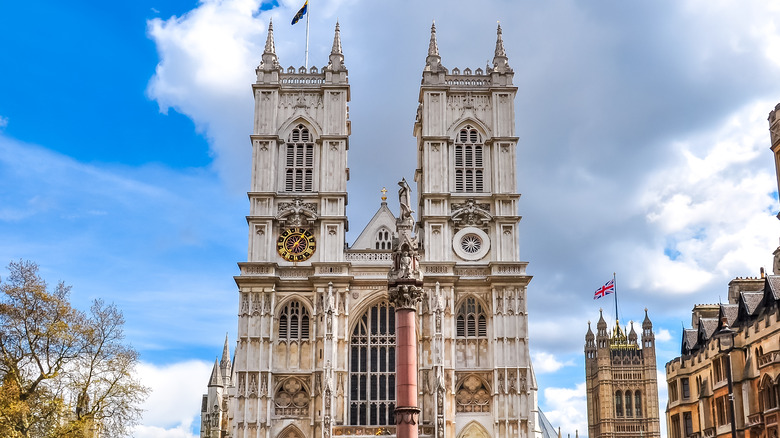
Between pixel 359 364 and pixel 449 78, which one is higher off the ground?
pixel 449 78

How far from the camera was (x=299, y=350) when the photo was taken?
162 feet

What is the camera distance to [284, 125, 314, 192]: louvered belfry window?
52578mm

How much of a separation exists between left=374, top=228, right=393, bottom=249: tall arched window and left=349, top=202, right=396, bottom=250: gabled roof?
16 centimetres

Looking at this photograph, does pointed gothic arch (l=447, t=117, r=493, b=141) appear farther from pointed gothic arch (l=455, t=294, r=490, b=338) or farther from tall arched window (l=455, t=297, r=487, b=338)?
tall arched window (l=455, t=297, r=487, b=338)

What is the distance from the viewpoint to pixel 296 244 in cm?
5134

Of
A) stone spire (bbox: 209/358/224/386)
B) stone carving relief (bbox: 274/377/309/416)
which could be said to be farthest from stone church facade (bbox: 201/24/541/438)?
stone spire (bbox: 209/358/224/386)

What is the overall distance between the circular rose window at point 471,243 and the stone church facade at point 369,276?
0.06 meters

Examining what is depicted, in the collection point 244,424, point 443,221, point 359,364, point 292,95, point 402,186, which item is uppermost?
point 292,95

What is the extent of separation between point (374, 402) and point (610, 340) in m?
87.2

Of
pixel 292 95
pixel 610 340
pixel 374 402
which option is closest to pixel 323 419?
pixel 374 402

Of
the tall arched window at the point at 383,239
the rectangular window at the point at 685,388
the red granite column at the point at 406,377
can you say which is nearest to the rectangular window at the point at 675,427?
the rectangular window at the point at 685,388

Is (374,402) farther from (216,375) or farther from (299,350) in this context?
(216,375)

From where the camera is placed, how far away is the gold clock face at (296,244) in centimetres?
5116

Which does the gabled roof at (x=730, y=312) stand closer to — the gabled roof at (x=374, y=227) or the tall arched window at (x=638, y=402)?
the gabled roof at (x=374, y=227)
